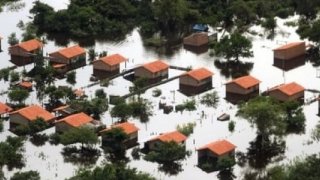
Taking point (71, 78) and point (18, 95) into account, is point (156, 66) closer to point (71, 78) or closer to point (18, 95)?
point (71, 78)

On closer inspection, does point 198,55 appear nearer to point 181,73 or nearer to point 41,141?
point 181,73

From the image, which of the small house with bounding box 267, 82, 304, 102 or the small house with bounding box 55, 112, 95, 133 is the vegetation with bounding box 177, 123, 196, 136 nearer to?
the small house with bounding box 55, 112, 95, 133

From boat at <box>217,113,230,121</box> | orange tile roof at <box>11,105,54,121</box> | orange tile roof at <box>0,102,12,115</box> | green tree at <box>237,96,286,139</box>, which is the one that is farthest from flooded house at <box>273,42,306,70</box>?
orange tile roof at <box>0,102,12,115</box>

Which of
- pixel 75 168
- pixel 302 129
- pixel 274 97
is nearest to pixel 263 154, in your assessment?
pixel 302 129

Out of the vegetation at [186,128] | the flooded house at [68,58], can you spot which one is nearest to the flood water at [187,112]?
the vegetation at [186,128]

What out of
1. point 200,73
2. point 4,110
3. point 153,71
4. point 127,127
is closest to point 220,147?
point 127,127

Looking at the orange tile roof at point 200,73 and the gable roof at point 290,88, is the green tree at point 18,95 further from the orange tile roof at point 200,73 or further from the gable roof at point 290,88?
the gable roof at point 290,88
